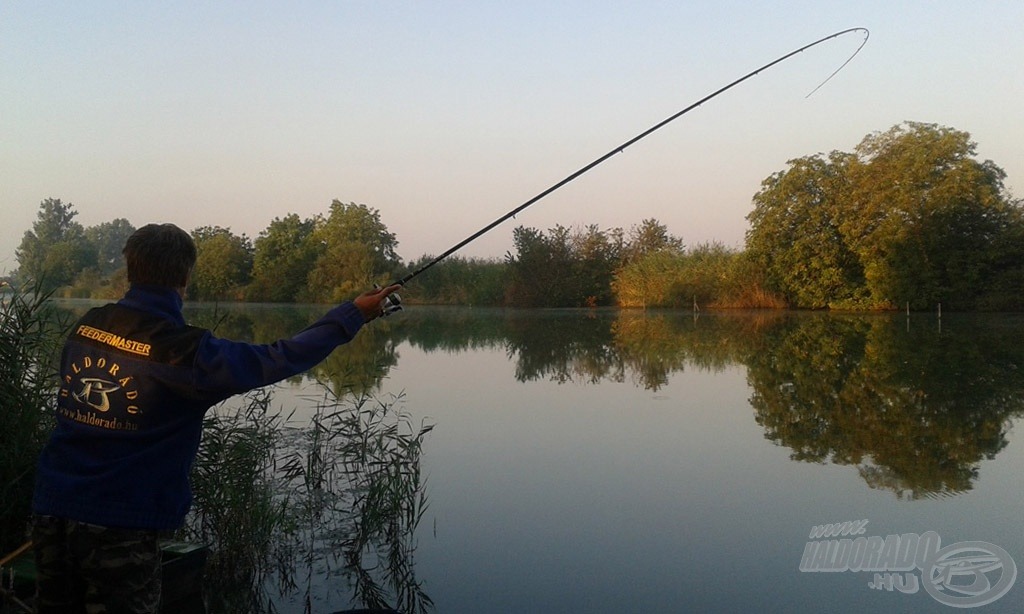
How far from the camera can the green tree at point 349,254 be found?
47.1 metres

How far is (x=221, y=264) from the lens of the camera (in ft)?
169

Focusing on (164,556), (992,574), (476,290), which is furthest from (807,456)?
(476,290)

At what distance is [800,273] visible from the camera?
39.1 metres

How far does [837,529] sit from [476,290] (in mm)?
42469

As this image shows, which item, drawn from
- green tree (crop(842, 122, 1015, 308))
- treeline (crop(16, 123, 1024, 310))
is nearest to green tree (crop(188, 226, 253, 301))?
treeline (crop(16, 123, 1024, 310))

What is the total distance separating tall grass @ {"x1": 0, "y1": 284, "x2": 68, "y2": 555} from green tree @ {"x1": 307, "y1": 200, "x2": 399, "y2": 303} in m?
39.4

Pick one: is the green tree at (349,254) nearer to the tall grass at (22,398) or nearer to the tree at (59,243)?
the tree at (59,243)

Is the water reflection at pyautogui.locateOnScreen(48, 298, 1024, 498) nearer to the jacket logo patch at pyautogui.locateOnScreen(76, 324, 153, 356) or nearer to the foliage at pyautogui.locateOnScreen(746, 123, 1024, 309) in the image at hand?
the jacket logo patch at pyautogui.locateOnScreen(76, 324, 153, 356)

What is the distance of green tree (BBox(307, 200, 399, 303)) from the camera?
154ft

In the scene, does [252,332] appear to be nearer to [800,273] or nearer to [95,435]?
[95,435]

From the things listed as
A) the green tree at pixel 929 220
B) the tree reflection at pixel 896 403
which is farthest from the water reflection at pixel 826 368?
the green tree at pixel 929 220

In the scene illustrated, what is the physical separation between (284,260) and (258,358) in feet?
173

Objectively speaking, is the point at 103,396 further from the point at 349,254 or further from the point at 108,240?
the point at 108,240

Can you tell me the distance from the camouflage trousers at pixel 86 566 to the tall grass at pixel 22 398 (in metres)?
2.19
